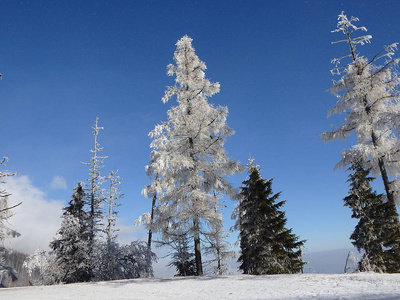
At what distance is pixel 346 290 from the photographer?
22.5 ft

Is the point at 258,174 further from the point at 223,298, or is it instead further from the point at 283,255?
the point at 223,298

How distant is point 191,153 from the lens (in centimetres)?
1509

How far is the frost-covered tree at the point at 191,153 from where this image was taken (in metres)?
13.6

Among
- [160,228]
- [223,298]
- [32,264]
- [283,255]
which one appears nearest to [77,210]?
[32,264]

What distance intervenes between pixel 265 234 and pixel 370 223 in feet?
23.3

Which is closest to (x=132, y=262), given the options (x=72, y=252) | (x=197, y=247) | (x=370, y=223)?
(x=72, y=252)

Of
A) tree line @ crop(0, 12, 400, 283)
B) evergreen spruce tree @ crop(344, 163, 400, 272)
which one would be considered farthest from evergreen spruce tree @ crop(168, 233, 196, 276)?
evergreen spruce tree @ crop(344, 163, 400, 272)

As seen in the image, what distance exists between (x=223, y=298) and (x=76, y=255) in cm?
1833

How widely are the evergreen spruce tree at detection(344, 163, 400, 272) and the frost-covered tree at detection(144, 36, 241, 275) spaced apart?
929 centimetres

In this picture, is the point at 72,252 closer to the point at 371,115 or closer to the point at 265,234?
the point at 265,234

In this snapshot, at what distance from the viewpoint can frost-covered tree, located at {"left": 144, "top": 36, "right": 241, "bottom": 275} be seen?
1358 centimetres

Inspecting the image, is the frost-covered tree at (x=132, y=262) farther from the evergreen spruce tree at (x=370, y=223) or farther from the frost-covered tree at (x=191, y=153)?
the evergreen spruce tree at (x=370, y=223)

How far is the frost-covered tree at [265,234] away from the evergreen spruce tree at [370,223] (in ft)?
13.9

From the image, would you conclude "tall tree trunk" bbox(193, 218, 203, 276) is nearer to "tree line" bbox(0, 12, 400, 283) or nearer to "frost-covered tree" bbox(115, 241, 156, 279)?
"tree line" bbox(0, 12, 400, 283)
